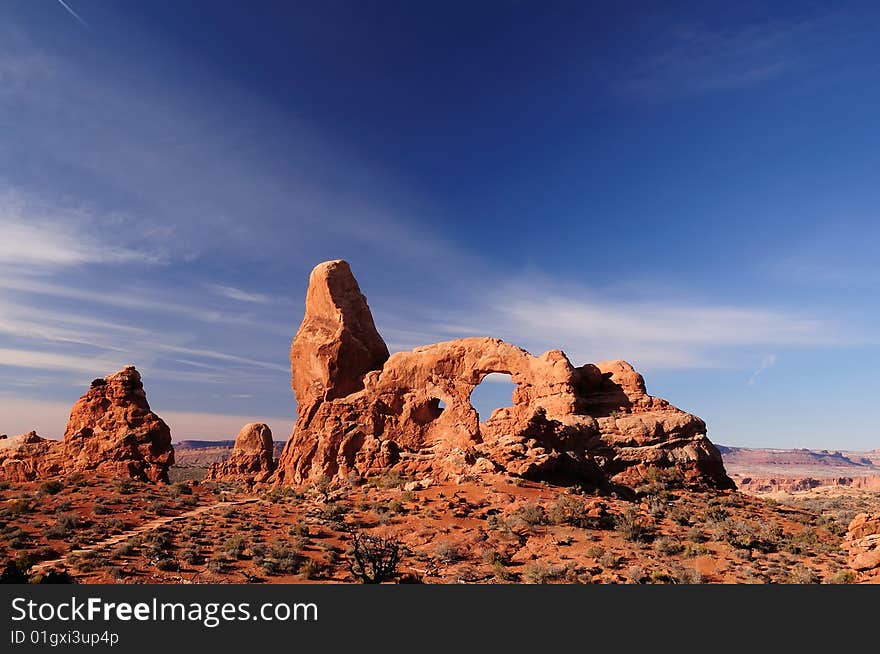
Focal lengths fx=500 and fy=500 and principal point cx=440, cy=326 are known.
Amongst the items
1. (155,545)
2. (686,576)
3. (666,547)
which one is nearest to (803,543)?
(666,547)

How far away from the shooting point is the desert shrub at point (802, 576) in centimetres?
1242

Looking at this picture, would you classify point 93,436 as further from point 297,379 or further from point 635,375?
point 635,375

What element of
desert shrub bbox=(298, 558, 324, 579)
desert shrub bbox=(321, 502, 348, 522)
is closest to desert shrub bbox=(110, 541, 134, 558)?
desert shrub bbox=(298, 558, 324, 579)

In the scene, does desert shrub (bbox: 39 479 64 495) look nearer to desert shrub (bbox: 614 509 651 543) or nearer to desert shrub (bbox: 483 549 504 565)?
desert shrub (bbox: 483 549 504 565)

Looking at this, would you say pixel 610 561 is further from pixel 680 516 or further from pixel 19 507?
pixel 19 507

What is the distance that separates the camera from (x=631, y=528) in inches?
621

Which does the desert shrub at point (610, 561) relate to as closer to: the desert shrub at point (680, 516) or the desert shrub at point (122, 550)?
the desert shrub at point (680, 516)

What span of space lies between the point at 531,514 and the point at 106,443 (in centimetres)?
2481

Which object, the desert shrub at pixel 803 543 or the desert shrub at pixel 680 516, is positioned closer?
the desert shrub at pixel 803 543

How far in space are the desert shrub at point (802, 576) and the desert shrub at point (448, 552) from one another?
27.8 feet

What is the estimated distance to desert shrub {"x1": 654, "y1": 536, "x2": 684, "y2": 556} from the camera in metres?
14.6

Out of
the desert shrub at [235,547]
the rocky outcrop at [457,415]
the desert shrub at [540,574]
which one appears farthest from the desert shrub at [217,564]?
the rocky outcrop at [457,415]

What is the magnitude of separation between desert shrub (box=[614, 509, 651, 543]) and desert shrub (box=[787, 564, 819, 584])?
374cm

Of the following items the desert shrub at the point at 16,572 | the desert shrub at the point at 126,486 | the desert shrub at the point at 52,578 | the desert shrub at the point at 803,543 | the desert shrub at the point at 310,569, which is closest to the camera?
the desert shrub at the point at 16,572
